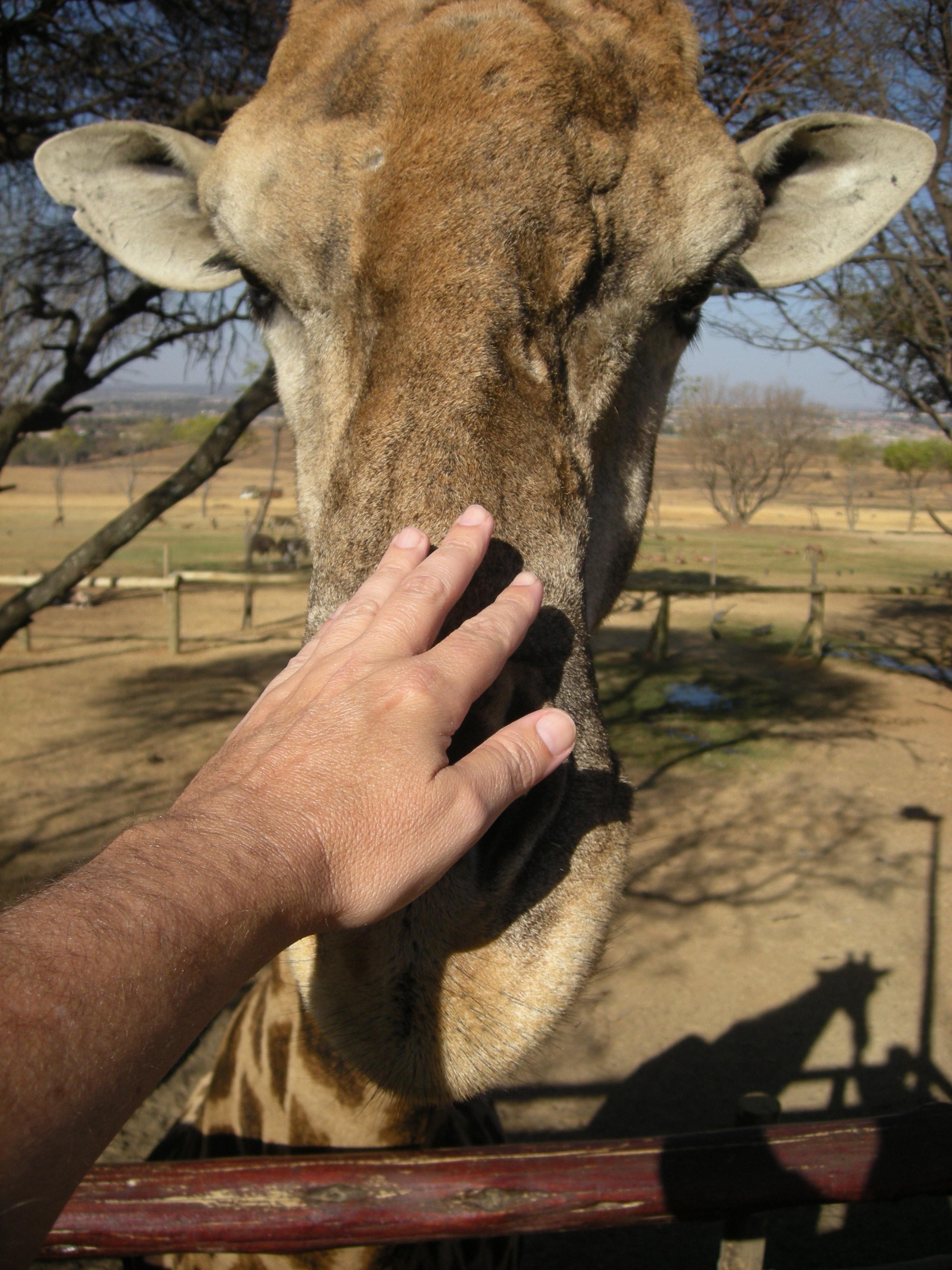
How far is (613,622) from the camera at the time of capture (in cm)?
2217

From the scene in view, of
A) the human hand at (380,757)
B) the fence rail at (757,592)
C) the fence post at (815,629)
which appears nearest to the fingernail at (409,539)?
the human hand at (380,757)

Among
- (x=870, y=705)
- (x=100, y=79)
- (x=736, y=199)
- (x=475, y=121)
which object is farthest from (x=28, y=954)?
(x=870, y=705)

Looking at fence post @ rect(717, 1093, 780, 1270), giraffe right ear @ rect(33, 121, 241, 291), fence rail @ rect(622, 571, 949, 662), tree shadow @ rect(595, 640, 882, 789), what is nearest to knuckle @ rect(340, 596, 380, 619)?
giraffe right ear @ rect(33, 121, 241, 291)

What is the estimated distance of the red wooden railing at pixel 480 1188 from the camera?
182 centimetres

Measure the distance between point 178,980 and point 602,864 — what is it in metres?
0.81

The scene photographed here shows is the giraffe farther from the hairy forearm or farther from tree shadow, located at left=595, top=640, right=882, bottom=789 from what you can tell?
tree shadow, located at left=595, top=640, right=882, bottom=789

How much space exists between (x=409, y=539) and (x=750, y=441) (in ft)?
143

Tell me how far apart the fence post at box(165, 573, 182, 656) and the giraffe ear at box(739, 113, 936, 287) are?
49.9 ft

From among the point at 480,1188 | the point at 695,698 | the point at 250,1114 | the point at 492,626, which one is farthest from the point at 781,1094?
the point at 695,698

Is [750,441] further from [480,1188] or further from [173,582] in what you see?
[480,1188]

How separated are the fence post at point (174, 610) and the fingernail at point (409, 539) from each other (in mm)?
16071

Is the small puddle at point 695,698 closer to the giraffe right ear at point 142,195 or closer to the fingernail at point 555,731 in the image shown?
the giraffe right ear at point 142,195

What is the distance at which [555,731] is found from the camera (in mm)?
1261

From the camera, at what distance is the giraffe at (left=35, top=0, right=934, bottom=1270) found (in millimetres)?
1358
